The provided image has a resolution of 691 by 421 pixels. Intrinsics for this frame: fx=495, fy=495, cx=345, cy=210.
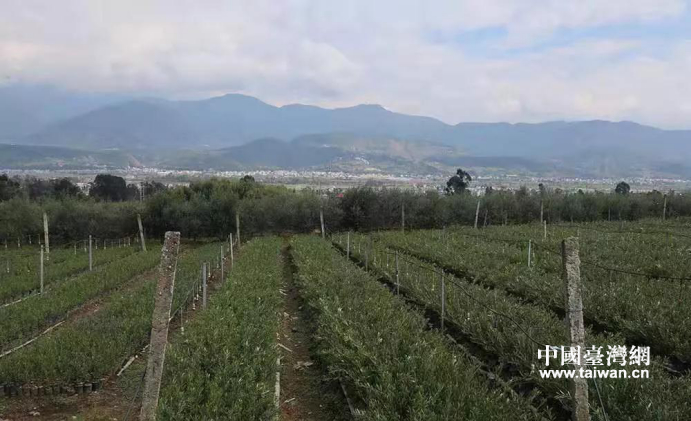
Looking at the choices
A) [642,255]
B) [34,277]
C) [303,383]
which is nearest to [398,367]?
[303,383]

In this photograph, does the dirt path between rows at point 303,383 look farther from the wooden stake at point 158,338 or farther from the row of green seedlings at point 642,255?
the row of green seedlings at point 642,255

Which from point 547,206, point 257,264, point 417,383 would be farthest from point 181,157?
point 417,383

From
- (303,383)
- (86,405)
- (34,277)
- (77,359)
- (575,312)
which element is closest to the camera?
(575,312)

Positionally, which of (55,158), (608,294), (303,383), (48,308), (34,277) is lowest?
(34,277)

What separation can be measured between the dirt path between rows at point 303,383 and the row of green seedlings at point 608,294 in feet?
15.8

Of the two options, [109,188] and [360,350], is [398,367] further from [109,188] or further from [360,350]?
[109,188]

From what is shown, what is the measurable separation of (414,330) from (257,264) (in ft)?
29.5

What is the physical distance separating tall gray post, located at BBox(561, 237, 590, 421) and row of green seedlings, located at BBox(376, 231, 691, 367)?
3.60 meters

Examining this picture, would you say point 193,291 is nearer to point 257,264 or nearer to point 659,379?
point 257,264

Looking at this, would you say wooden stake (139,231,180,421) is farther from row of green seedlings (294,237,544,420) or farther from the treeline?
the treeline

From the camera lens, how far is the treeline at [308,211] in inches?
1516

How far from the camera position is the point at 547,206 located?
40.6 m

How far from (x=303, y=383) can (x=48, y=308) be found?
7.48 meters

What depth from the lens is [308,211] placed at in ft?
125
